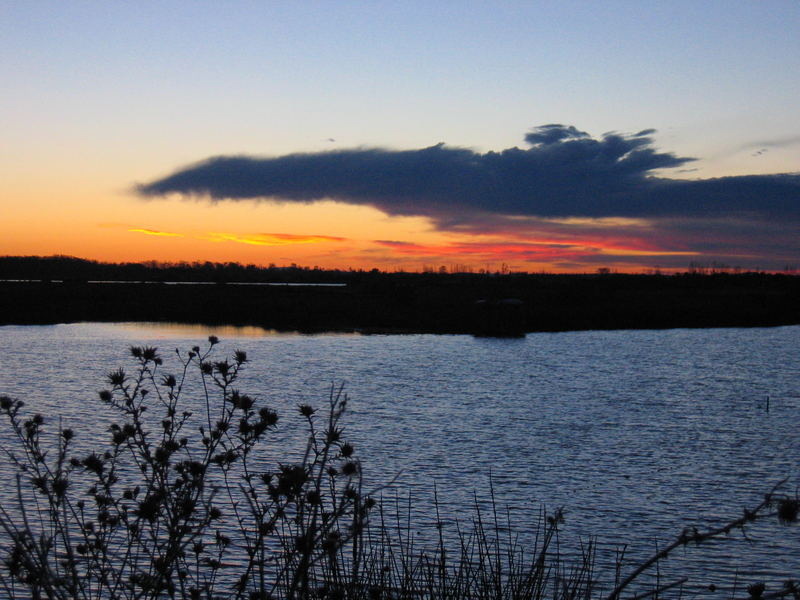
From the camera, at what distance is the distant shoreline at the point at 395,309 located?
4597cm

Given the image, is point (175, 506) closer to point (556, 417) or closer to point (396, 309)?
point (556, 417)

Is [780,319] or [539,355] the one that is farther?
[780,319]

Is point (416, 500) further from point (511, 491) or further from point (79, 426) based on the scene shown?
point (79, 426)

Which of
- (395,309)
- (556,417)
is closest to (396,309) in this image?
(395,309)

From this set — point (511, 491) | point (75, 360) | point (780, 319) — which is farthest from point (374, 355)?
point (780, 319)

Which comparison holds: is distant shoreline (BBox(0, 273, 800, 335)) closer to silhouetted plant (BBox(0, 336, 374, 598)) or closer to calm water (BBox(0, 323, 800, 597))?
calm water (BBox(0, 323, 800, 597))

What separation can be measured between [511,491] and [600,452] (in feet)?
12.4

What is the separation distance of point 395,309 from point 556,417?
3879 cm

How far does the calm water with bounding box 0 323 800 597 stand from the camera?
10898 mm

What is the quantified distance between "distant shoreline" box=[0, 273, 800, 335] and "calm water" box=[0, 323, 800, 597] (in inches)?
343

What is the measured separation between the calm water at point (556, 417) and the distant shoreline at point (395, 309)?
8700mm

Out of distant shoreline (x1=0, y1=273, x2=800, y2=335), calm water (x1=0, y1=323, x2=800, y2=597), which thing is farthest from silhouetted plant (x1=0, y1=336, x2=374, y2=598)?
distant shoreline (x1=0, y1=273, x2=800, y2=335)

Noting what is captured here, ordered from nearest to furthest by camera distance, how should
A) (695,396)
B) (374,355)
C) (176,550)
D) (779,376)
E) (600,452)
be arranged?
(176,550) → (600,452) → (695,396) → (779,376) → (374,355)

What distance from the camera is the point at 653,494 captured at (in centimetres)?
1221
